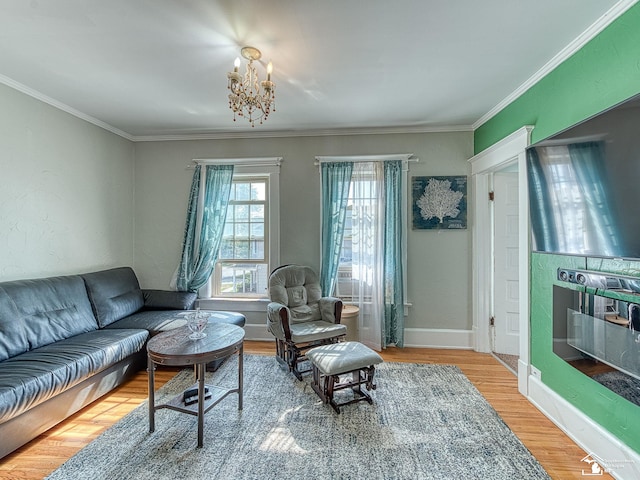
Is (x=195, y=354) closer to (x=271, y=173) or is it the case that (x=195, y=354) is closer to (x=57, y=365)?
(x=57, y=365)

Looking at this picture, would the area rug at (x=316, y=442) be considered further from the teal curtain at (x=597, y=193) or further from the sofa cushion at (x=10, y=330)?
the teal curtain at (x=597, y=193)

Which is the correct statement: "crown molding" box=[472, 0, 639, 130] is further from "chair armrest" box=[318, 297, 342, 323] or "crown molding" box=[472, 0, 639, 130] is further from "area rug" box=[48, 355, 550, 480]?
"area rug" box=[48, 355, 550, 480]

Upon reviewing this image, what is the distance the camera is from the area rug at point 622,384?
1.58m

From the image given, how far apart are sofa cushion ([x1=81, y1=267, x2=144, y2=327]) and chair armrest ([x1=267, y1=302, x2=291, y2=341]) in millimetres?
1659

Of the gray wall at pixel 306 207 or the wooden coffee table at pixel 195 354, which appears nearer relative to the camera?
the wooden coffee table at pixel 195 354

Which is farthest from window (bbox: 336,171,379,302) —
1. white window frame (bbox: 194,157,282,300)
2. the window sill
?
the window sill

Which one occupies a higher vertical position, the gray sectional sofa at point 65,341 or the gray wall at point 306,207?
the gray wall at point 306,207

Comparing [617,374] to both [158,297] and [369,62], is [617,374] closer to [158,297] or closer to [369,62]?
[369,62]

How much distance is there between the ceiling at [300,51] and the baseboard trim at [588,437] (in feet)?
8.05

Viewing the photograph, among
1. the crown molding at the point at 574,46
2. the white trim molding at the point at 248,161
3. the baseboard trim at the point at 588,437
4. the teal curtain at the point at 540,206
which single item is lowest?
the baseboard trim at the point at 588,437

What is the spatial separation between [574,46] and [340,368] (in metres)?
2.76

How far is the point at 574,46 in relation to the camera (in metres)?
2.02

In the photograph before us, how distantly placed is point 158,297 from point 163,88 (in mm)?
2332

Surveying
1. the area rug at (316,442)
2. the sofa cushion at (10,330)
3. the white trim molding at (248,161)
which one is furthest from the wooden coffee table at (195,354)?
the white trim molding at (248,161)
